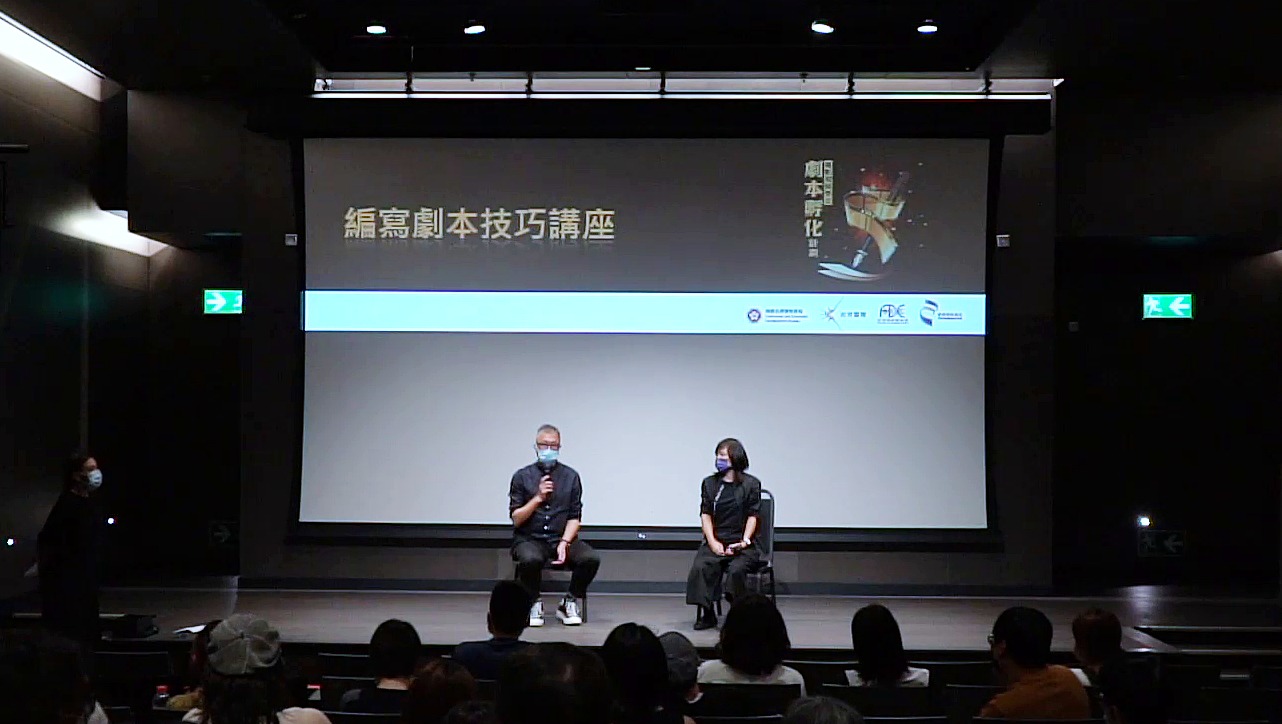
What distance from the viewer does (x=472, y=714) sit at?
71.8 inches

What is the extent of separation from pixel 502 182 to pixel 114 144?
2930 millimetres

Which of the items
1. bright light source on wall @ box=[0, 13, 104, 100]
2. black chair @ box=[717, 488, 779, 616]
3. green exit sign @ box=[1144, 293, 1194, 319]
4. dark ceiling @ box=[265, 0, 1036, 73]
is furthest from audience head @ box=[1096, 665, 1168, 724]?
green exit sign @ box=[1144, 293, 1194, 319]

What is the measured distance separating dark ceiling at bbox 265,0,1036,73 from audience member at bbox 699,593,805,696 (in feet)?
15.3

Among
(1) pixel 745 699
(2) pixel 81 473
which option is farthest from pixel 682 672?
(2) pixel 81 473

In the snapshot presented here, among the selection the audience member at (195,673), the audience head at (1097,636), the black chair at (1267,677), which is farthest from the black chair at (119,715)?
the black chair at (1267,677)


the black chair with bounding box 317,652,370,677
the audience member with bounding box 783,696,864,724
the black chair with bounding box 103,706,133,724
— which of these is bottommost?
the black chair with bounding box 317,652,370,677

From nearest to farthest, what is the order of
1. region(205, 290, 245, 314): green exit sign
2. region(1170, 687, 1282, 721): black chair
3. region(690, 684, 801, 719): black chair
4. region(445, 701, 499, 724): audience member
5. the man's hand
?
region(445, 701, 499, 724): audience member
region(690, 684, 801, 719): black chair
region(1170, 687, 1282, 721): black chair
the man's hand
region(205, 290, 245, 314): green exit sign

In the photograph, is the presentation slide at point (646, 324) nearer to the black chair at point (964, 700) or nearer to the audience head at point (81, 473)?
the audience head at point (81, 473)

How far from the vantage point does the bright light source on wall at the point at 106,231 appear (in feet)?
29.5

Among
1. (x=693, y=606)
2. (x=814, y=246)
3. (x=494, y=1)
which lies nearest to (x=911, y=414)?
(x=814, y=246)

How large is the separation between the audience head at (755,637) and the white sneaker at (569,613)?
3.73m

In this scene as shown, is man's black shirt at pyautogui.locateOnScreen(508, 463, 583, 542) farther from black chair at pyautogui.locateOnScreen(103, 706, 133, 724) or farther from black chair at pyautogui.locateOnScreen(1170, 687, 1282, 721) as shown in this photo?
black chair at pyautogui.locateOnScreen(1170, 687, 1282, 721)

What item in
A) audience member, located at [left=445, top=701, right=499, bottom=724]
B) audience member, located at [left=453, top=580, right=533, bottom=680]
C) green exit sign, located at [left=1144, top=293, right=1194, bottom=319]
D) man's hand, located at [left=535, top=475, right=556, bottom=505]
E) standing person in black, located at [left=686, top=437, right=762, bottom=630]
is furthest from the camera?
green exit sign, located at [left=1144, top=293, right=1194, bottom=319]

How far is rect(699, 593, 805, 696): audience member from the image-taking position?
3686mm
